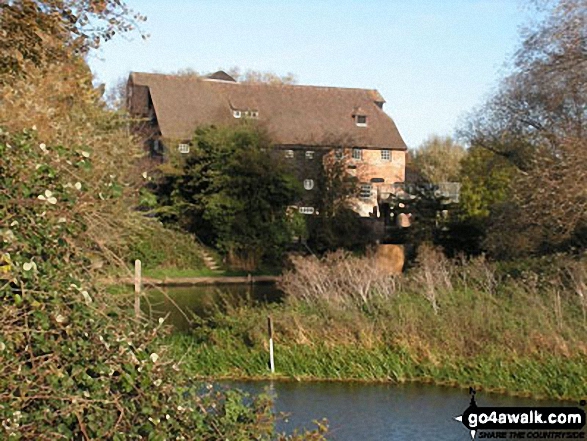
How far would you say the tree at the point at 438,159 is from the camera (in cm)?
5741

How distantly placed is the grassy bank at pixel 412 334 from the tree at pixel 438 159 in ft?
122

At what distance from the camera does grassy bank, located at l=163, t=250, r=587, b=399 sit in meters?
13.6

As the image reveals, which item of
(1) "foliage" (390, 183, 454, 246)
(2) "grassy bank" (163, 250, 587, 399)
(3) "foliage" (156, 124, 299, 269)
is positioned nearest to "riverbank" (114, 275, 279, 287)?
(3) "foliage" (156, 124, 299, 269)

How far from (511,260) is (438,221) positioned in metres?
11.5

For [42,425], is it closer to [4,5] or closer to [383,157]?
[4,5]

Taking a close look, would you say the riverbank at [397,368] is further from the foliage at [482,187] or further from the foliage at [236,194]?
the foliage at [482,187]

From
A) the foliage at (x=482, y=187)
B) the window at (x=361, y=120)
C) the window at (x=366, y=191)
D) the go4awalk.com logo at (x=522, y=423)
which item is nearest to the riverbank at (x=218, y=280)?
the foliage at (x=482, y=187)

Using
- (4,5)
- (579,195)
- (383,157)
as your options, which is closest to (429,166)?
(383,157)

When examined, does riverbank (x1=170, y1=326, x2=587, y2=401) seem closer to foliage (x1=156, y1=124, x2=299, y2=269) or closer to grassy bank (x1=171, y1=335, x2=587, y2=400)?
grassy bank (x1=171, y1=335, x2=587, y2=400)

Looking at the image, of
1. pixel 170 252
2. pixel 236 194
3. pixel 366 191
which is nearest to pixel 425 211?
pixel 236 194

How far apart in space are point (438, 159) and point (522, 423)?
49582mm

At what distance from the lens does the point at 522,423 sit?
37.5ft

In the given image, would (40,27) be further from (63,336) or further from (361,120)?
(361,120)

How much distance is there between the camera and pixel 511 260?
83.9 ft
